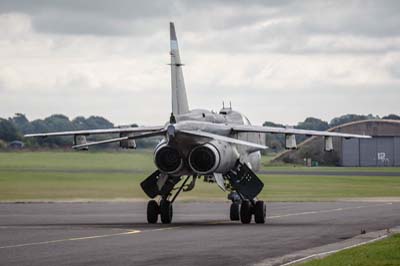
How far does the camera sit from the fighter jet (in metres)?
33.8

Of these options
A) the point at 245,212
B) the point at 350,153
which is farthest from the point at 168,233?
the point at 350,153

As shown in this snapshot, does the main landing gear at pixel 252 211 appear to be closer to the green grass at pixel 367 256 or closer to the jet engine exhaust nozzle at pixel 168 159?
the jet engine exhaust nozzle at pixel 168 159

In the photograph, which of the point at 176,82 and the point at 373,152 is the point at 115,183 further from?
the point at 373,152

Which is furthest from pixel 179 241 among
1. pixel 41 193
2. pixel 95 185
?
pixel 95 185

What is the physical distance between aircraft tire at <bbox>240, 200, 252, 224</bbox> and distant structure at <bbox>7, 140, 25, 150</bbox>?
233ft

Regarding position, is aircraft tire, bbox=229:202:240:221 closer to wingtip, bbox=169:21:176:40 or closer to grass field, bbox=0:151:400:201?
wingtip, bbox=169:21:176:40

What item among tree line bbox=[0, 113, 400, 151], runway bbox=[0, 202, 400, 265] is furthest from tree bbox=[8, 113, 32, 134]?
runway bbox=[0, 202, 400, 265]

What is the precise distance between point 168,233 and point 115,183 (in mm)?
36202

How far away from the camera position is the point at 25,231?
3011 cm

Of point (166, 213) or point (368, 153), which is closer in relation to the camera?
point (166, 213)

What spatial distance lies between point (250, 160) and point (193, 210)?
6.61m

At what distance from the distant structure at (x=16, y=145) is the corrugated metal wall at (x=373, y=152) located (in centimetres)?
3396

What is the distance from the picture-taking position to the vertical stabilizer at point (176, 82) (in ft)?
123

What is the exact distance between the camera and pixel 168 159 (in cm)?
3394
